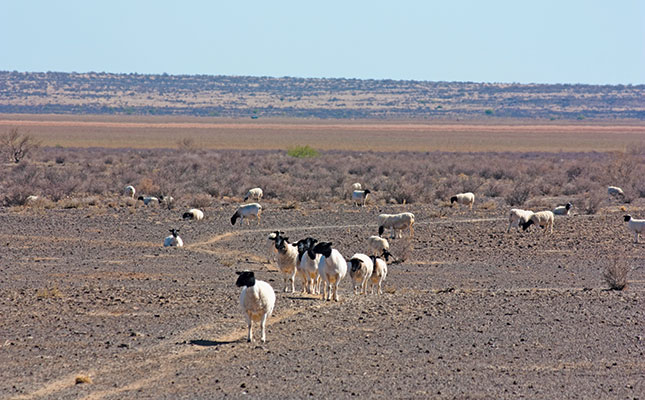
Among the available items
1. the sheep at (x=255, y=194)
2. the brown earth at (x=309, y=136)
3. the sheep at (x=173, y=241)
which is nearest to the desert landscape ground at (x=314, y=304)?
the sheep at (x=173, y=241)

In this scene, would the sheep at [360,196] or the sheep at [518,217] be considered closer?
the sheep at [518,217]

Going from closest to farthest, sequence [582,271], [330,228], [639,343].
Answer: [639,343] → [582,271] → [330,228]

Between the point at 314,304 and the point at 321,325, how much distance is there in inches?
64.7

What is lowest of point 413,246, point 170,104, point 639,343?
point 170,104

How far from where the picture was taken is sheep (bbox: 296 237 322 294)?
16125mm

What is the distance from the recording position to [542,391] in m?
10.4

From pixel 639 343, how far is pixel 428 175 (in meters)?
37.5

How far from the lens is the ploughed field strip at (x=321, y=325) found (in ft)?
34.8

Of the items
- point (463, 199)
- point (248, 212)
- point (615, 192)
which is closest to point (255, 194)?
point (248, 212)

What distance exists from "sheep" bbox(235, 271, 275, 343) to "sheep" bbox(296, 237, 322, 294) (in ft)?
11.0

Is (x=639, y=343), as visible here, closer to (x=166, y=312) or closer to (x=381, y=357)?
(x=381, y=357)

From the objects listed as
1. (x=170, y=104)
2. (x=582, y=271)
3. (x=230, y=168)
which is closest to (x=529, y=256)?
(x=582, y=271)

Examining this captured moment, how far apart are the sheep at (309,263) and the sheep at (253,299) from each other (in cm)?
334

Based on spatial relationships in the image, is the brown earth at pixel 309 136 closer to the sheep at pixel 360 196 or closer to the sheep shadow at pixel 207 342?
the sheep at pixel 360 196
